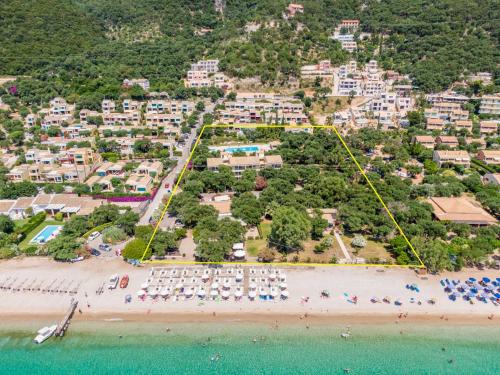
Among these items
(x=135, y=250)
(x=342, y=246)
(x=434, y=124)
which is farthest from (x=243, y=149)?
(x=434, y=124)

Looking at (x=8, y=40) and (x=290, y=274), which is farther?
(x=8, y=40)

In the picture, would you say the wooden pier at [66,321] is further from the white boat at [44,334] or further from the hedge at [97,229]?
the hedge at [97,229]

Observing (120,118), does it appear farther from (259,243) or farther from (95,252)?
(259,243)

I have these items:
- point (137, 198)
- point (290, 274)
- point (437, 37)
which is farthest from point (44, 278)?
point (437, 37)

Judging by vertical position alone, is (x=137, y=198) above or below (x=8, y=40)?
below

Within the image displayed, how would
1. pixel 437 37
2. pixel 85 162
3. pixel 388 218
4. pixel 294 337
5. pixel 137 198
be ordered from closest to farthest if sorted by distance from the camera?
pixel 294 337, pixel 388 218, pixel 137 198, pixel 85 162, pixel 437 37

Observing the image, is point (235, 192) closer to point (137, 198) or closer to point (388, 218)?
point (137, 198)

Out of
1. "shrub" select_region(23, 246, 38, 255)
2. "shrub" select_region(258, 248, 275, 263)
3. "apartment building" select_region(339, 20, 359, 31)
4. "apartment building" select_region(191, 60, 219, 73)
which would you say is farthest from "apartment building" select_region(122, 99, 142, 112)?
"apartment building" select_region(339, 20, 359, 31)
